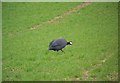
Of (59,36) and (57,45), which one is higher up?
(59,36)

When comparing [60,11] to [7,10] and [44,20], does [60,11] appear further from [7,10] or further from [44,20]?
[7,10]

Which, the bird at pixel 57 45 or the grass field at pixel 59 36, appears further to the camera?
the bird at pixel 57 45

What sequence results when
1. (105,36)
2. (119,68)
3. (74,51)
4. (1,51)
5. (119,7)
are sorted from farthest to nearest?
(119,7) → (105,36) → (1,51) → (74,51) → (119,68)

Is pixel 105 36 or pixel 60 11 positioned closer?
pixel 105 36

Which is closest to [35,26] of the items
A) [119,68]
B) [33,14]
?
[33,14]

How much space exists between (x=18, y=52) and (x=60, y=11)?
18.5 metres

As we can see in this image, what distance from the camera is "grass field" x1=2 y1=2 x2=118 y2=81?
57.9 ft

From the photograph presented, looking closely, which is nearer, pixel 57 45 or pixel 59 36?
pixel 57 45

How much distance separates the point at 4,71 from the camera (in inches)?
737

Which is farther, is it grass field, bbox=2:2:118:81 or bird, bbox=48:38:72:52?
bird, bbox=48:38:72:52

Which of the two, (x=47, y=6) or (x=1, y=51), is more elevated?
(x=47, y=6)

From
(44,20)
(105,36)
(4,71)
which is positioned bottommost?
(4,71)

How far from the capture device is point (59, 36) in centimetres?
2970

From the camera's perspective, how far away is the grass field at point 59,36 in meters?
17.7
